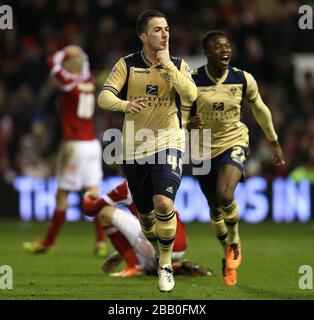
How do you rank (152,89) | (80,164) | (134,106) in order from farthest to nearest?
(80,164) < (152,89) < (134,106)

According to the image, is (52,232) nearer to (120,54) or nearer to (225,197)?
(225,197)

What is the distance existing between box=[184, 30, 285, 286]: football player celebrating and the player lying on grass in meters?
0.44

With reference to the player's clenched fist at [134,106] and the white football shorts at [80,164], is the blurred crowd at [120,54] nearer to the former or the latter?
the white football shorts at [80,164]

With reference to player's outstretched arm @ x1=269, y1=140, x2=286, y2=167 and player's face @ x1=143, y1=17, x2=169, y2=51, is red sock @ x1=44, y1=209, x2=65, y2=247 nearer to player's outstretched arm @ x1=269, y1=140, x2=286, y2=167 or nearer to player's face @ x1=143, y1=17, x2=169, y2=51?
player's outstretched arm @ x1=269, y1=140, x2=286, y2=167

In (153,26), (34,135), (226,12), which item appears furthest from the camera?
(226,12)

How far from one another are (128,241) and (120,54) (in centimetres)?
1034

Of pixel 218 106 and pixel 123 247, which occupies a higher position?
pixel 218 106

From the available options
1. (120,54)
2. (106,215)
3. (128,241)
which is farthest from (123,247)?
(120,54)

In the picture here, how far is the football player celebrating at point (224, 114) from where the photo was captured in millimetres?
9961

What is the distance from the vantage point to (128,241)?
33.8 ft
